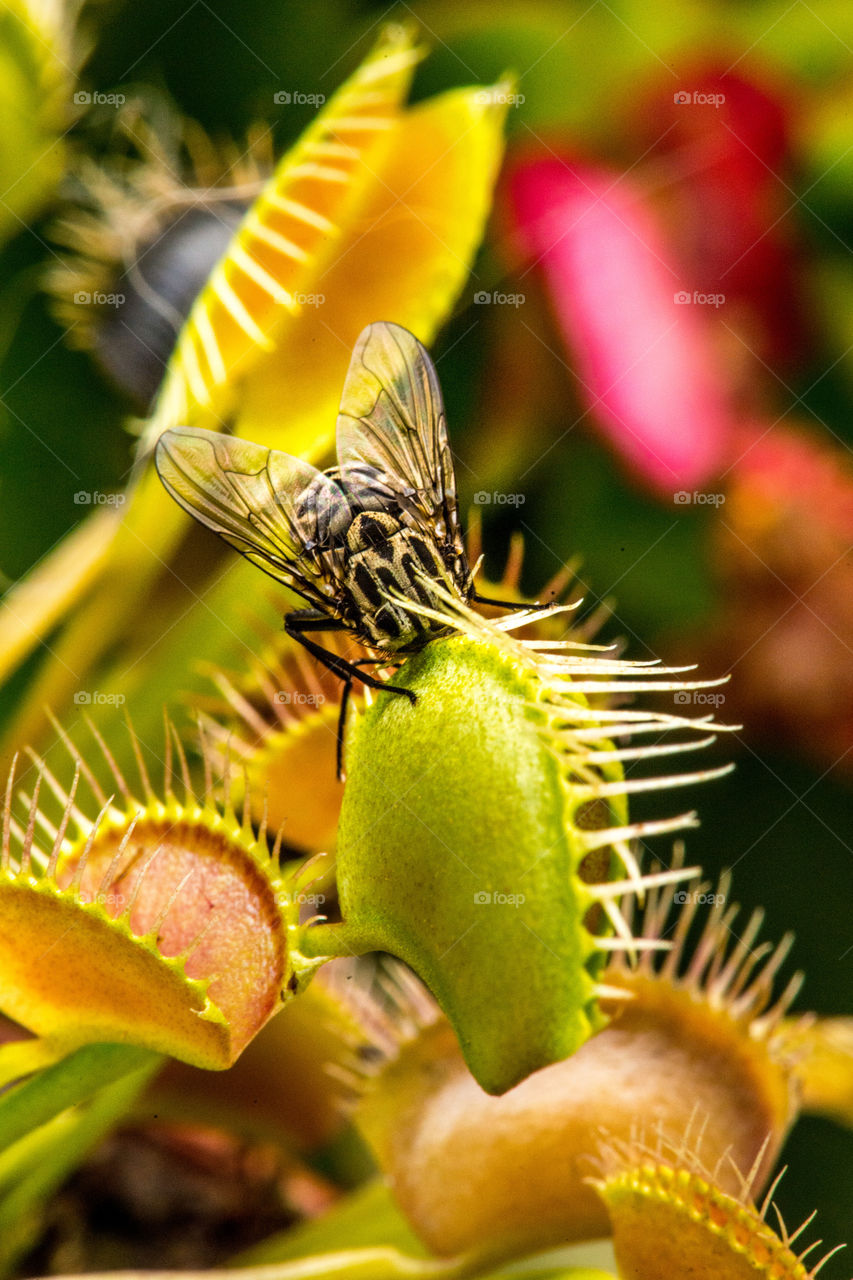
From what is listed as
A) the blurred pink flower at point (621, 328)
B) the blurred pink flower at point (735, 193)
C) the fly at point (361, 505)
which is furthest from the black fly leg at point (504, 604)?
the blurred pink flower at point (735, 193)

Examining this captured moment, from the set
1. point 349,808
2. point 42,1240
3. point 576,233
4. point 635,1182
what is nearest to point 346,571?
point 349,808

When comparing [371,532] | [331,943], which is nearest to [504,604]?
[371,532]

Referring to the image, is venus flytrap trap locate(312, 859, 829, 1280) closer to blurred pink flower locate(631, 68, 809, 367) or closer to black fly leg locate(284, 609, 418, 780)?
black fly leg locate(284, 609, 418, 780)

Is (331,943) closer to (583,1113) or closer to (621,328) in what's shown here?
(583,1113)

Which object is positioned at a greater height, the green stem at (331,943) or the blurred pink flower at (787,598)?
the blurred pink flower at (787,598)

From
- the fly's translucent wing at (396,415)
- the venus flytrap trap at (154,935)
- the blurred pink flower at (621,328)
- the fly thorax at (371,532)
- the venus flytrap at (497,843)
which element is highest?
the blurred pink flower at (621,328)

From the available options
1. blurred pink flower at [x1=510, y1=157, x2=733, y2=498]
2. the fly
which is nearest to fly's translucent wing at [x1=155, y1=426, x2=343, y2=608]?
the fly

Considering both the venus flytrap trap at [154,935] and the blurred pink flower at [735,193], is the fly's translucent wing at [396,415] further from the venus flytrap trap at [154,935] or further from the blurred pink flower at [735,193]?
the blurred pink flower at [735,193]

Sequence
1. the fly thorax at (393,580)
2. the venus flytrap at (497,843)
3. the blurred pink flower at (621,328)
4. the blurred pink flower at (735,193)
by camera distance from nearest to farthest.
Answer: the venus flytrap at (497,843), the fly thorax at (393,580), the blurred pink flower at (621,328), the blurred pink flower at (735,193)
